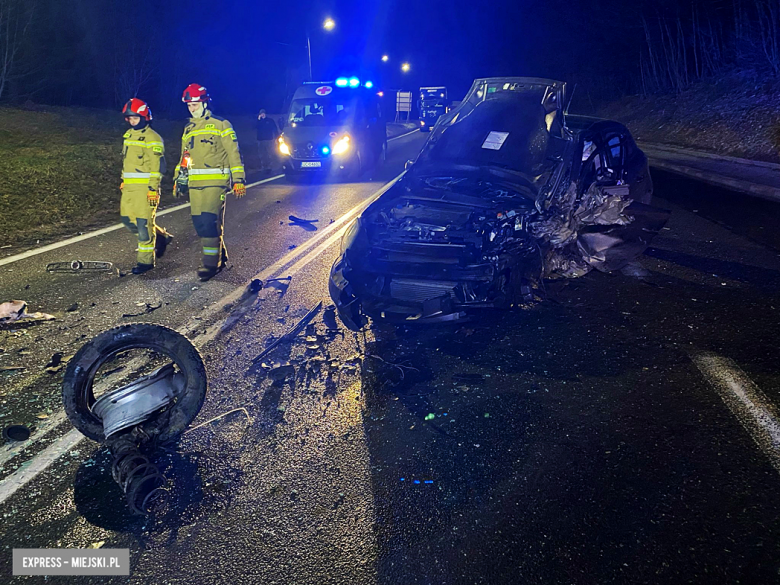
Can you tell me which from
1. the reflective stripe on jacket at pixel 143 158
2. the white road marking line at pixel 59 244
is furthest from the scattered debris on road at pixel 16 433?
the white road marking line at pixel 59 244

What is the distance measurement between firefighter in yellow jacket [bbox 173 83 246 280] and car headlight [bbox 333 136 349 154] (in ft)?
22.9

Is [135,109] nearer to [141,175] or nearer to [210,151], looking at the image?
[141,175]

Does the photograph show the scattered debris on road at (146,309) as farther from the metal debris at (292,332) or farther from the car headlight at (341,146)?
the car headlight at (341,146)

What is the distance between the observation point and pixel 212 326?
5000mm

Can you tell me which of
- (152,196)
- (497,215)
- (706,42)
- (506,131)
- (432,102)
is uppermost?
(706,42)

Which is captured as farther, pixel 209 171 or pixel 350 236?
pixel 209 171

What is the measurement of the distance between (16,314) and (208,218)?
215 centimetres

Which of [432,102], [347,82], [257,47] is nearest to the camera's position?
[347,82]

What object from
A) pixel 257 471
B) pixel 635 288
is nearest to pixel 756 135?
pixel 635 288

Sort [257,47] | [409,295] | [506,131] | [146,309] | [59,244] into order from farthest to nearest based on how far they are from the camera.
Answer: [257,47] → [59,244] → [506,131] → [146,309] → [409,295]

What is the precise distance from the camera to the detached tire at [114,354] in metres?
3.16

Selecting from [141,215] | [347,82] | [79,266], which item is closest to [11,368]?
[79,266]

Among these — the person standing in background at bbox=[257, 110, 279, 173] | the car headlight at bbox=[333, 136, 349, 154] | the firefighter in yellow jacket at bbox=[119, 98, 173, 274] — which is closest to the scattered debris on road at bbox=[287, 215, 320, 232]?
the firefighter in yellow jacket at bbox=[119, 98, 173, 274]

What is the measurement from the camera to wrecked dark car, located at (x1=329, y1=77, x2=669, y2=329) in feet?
15.4
